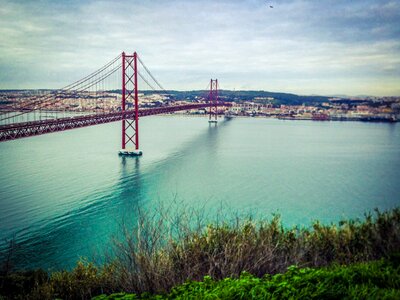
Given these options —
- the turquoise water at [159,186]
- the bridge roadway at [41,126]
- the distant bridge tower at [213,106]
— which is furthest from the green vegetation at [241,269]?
the distant bridge tower at [213,106]

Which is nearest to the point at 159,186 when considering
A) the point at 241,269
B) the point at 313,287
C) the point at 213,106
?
the point at 241,269

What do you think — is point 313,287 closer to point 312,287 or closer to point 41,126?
point 312,287

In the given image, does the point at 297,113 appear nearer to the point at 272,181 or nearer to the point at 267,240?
the point at 272,181

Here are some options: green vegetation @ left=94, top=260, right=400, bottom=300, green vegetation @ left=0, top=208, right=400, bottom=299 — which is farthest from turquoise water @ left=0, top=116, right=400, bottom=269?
green vegetation @ left=94, top=260, right=400, bottom=300

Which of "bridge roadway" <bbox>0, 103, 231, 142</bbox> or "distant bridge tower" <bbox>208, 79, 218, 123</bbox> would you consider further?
"distant bridge tower" <bbox>208, 79, 218, 123</bbox>

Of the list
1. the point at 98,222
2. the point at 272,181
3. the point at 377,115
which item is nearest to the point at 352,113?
the point at 377,115

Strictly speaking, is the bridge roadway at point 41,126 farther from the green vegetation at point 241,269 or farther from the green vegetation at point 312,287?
the green vegetation at point 312,287

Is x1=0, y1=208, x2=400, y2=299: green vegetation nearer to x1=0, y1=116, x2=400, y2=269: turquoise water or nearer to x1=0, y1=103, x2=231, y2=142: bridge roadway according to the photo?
x1=0, y1=116, x2=400, y2=269: turquoise water
